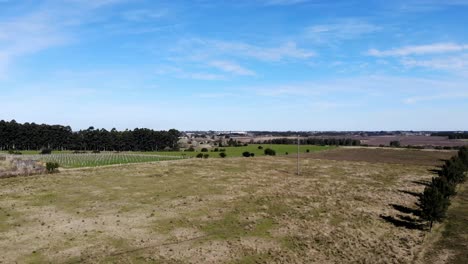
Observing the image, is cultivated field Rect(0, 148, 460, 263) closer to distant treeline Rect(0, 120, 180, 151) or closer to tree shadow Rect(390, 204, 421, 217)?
tree shadow Rect(390, 204, 421, 217)

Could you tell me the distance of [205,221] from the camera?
122 ft

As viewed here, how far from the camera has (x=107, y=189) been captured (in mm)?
55344

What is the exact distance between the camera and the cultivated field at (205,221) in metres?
27.9

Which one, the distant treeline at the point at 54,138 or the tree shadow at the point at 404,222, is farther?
the distant treeline at the point at 54,138

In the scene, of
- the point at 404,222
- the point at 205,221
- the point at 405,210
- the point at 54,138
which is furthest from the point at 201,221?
the point at 54,138

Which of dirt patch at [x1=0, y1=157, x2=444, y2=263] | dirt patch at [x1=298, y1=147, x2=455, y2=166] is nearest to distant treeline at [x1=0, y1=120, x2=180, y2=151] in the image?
dirt patch at [x1=298, y1=147, x2=455, y2=166]

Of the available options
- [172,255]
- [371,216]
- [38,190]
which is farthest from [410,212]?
[38,190]

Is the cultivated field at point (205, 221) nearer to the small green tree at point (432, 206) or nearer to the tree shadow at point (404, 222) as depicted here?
the tree shadow at point (404, 222)

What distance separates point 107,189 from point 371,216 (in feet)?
132

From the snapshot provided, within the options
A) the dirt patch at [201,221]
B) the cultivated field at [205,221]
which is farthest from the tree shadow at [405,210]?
the dirt patch at [201,221]

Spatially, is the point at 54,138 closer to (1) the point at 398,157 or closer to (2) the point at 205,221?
(1) the point at 398,157

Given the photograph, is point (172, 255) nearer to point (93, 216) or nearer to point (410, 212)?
point (93, 216)

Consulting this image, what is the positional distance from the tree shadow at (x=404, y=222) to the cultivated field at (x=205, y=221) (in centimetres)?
46

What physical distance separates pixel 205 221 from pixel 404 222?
22650mm
